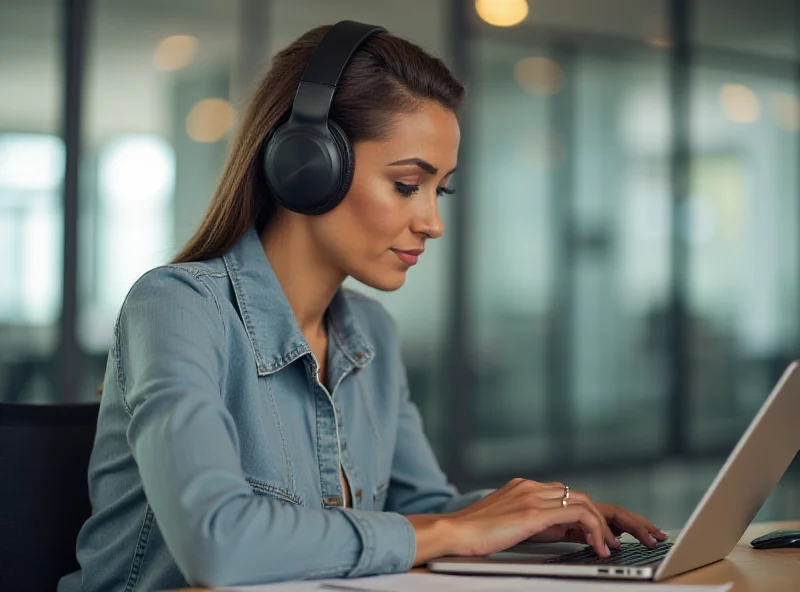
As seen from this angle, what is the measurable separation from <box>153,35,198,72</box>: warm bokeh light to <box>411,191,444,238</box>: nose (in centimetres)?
302

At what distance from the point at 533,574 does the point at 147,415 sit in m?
0.44

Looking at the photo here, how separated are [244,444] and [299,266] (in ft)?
1.03

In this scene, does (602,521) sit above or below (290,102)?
below

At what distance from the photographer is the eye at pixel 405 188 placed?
5.02ft

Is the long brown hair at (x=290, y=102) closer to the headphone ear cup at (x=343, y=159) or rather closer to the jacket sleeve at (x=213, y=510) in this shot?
the headphone ear cup at (x=343, y=159)

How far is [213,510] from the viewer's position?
1.11 m

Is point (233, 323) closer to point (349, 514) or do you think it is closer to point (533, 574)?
point (349, 514)

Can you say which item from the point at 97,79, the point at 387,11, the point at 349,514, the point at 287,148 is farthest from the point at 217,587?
the point at 387,11

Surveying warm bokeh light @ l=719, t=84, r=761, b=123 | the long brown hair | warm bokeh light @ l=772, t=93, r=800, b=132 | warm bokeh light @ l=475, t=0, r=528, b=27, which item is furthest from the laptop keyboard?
warm bokeh light @ l=772, t=93, r=800, b=132

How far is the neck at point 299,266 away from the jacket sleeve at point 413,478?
21 centimetres

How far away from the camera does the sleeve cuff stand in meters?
1.16

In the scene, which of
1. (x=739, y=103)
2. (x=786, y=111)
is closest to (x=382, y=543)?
(x=739, y=103)

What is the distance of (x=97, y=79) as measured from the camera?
4113 millimetres

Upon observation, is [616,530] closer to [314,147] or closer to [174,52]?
[314,147]
